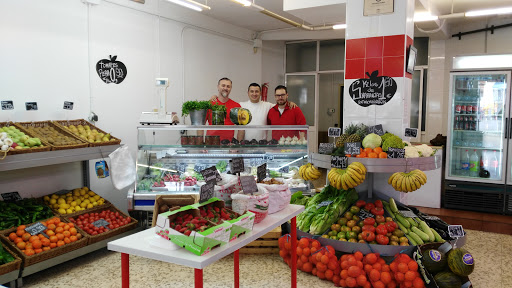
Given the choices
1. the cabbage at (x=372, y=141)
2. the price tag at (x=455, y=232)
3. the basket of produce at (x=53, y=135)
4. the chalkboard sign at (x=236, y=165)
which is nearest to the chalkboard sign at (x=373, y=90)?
the cabbage at (x=372, y=141)

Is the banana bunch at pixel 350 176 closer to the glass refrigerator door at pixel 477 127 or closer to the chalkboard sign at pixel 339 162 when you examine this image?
the chalkboard sign at pixel 339 162

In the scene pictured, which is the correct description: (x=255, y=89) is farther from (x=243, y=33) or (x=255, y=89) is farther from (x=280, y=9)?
(x=243, y=33)

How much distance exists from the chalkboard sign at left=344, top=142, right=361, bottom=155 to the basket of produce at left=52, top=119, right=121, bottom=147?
295 cm

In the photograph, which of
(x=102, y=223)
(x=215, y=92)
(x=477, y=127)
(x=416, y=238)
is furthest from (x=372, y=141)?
(x=215, y=92)

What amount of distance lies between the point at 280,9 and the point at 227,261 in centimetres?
552

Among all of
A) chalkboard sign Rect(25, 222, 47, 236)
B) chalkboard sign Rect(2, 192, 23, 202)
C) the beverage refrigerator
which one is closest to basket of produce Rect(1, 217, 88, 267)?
chalkboard sign Rect(25, 222, 47, 236)

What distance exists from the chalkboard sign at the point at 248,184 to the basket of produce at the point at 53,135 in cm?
267

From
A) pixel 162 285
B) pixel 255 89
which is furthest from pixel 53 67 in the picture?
pixel 162 285

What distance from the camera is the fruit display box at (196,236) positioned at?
2102mm

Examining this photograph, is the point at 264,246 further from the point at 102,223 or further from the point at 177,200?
the point at 102,223

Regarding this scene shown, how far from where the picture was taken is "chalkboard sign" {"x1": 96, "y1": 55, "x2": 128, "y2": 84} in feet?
20.0

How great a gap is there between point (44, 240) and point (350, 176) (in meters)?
3.13

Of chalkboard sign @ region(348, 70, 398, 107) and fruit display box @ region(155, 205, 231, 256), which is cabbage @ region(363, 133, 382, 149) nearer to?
chalkboard sign @ region(348, 70, 398, 107)

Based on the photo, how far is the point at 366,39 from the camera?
4.56 m
